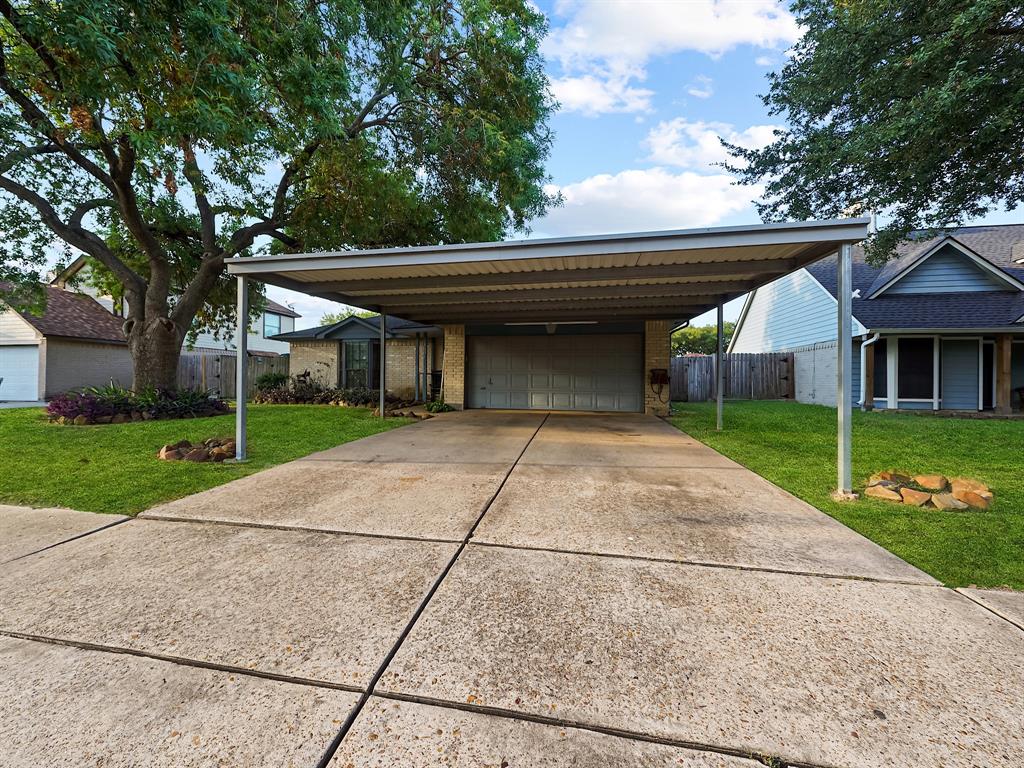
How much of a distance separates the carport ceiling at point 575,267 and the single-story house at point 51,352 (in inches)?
489

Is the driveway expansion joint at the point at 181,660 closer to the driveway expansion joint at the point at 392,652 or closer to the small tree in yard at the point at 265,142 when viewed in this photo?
the driveway expansion joint at the point at 392,652

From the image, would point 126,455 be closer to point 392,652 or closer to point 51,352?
point 392,652

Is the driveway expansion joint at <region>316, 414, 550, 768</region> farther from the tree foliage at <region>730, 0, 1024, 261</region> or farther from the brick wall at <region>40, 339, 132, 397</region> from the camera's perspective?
the brick wall at <region>40, 339, 132, 397</region>

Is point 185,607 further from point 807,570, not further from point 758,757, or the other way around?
point 807,570

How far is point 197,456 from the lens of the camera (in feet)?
17.5

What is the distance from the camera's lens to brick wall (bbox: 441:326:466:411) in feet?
39.6

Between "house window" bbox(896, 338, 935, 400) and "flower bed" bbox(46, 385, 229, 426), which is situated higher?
"house window" bbox(896, 338, 935, 400)

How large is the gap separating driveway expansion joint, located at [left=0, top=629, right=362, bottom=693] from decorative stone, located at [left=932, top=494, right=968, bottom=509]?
4.55 meters

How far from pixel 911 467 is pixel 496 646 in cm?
575

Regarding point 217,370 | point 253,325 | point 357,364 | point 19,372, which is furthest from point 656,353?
point 253,325

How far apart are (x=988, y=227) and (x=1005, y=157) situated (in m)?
12.1

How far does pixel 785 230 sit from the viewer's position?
14.0 ft

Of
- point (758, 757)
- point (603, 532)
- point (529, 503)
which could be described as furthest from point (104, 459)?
point (758, 757)

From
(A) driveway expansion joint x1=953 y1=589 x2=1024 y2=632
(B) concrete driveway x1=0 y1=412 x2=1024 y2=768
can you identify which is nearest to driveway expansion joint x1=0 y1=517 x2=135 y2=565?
(B) concrete driveway x1=0 y1=412 x2=1024 y2=768
